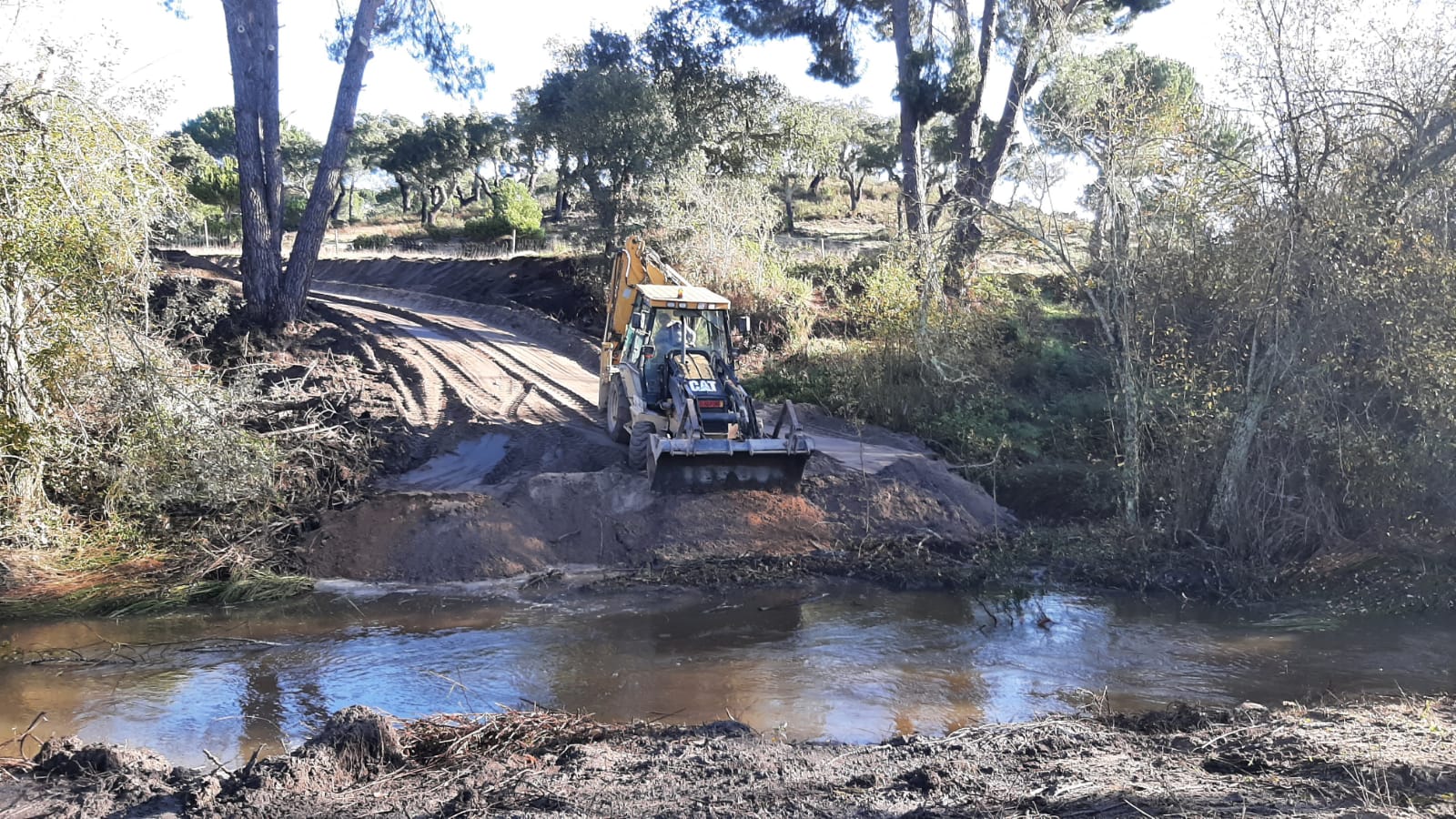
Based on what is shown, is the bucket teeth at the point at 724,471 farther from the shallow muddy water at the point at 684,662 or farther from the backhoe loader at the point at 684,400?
the shallow muddy water at the point at 684,662

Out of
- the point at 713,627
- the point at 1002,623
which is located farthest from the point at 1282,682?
the point at 713,627

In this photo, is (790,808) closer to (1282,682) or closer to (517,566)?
(1282,682)

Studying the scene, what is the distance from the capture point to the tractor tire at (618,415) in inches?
567

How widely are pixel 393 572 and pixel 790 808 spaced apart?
23.5 ft

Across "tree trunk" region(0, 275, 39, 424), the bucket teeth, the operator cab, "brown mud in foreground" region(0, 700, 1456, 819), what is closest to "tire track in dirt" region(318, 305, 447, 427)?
the operator cab

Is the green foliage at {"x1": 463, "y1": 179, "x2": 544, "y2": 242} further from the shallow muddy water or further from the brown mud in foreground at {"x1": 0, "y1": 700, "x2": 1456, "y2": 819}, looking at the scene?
the brown mud in foreground at {"x1": 0, "y1": 700, "x2": 1456, "y2": 819}

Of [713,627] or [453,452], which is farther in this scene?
[453,452]

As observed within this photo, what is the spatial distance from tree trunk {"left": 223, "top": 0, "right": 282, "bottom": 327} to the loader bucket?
12297mm

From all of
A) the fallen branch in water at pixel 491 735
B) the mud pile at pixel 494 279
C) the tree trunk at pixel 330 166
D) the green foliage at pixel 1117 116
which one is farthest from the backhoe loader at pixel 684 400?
the mud pile at pixel 494 279

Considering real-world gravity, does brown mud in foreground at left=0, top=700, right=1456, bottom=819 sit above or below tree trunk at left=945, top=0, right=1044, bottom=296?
below

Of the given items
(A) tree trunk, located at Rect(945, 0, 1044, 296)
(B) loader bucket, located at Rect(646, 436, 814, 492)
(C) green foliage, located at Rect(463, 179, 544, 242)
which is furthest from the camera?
(C) green foliage, located at Rect(463, 179, 544, 242)

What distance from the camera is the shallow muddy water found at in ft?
25.7

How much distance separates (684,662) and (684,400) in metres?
4.13

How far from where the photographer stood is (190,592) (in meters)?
10.4
